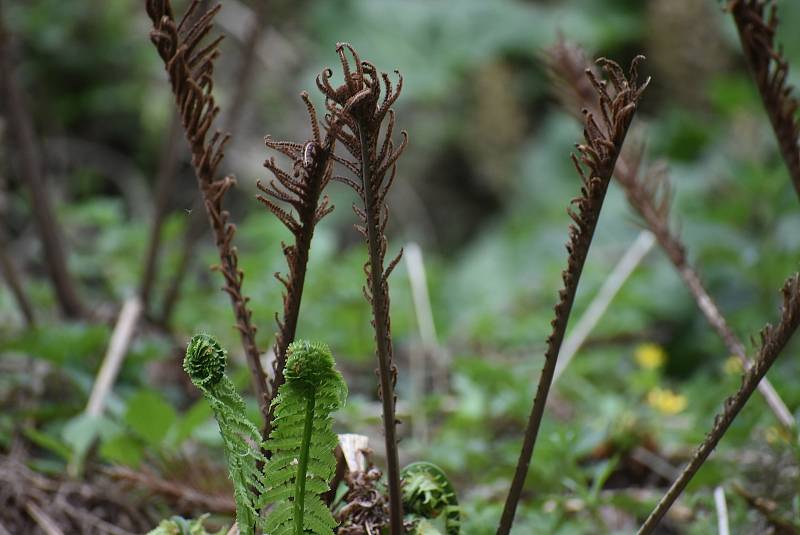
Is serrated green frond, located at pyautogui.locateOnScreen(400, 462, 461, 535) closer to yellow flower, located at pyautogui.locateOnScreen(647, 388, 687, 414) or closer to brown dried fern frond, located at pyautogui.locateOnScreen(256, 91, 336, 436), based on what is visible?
brown dried fern frond, located at pyautogui.locateOnScreen(256, 91, 336, 436)

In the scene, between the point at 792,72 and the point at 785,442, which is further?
the point at 792,72

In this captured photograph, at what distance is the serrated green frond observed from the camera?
2.50ft

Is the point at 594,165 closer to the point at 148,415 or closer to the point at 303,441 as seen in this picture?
the point at 303,441

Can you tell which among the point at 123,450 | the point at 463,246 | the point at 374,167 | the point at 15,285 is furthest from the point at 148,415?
the point at 463,246

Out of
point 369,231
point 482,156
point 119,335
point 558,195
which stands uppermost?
point 482,156

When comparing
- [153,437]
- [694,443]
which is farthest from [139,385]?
[694,443]

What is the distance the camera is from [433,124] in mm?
4746

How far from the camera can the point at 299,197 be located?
2.22ft

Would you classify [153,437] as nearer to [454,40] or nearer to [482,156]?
[482,156]

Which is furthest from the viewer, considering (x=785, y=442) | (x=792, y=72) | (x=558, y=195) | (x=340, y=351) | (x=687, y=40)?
(x=558, y=195)

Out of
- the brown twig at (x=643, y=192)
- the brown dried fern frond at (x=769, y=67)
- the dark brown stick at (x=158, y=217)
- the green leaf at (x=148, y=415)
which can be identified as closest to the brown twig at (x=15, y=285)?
the dark brown stick at (x=158, y=217)

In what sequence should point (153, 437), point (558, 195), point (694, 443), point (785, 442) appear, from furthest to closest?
point (558, 195), point (694, 443), point (153, 437), point (785, 442)

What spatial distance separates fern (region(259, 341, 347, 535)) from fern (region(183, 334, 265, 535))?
0.05 ft

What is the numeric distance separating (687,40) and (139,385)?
120 inches
